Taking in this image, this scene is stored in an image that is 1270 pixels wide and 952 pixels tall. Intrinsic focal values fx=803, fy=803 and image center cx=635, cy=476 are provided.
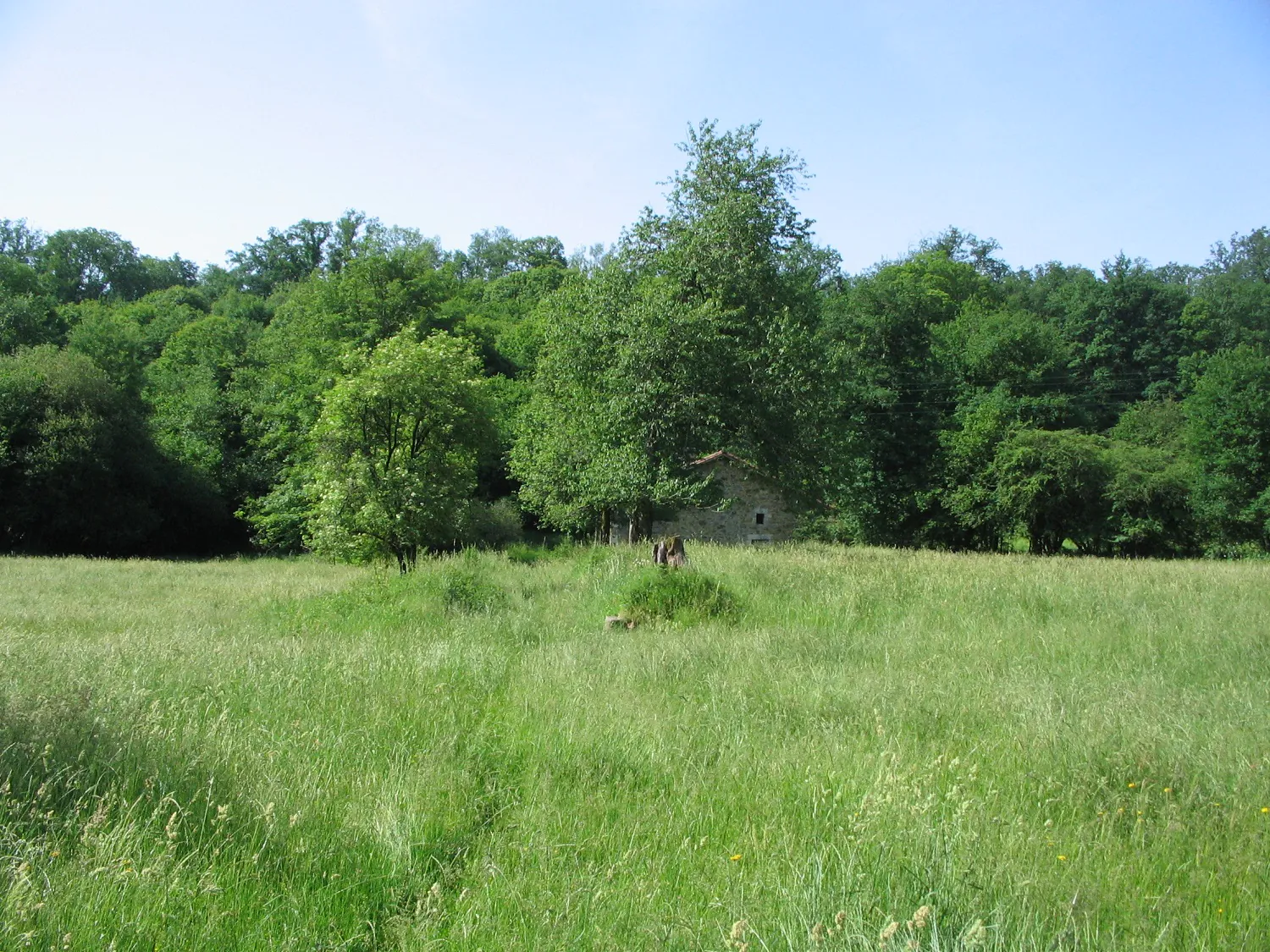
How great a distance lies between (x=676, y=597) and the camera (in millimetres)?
11016

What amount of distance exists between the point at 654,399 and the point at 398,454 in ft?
27.1

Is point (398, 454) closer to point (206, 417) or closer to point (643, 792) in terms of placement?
point (643, 792)

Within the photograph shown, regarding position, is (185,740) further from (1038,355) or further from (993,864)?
(1038,355)

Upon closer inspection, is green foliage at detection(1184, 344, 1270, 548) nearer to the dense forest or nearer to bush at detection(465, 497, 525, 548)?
the dense forest

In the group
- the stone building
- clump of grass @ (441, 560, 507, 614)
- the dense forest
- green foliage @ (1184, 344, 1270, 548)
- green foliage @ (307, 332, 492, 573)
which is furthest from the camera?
green foliage @ (1184, 344, 1270, 548)

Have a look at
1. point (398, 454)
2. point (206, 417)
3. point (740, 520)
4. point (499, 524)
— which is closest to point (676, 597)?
point (398, 454)

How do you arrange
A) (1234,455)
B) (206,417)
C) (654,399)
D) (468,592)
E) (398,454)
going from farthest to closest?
(206,417) → (1234,455) → (654,399) → (398,454) → (468,592)

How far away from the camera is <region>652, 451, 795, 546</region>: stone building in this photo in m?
31.0

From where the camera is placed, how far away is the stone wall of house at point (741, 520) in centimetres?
3139

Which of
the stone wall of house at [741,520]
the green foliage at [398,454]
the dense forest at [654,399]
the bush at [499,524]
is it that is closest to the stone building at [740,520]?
the stone wall of house at [741,520]

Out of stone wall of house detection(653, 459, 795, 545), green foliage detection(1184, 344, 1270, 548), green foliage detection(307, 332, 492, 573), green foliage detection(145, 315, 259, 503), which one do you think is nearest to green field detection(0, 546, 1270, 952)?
green foliage detection(307, 332, 492, 573)

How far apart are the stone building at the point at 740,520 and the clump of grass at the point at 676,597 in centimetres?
1851

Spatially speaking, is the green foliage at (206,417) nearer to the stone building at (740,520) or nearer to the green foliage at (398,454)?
the stone building at (740,520)

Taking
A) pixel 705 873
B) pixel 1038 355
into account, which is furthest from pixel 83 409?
pixel 1038 355
